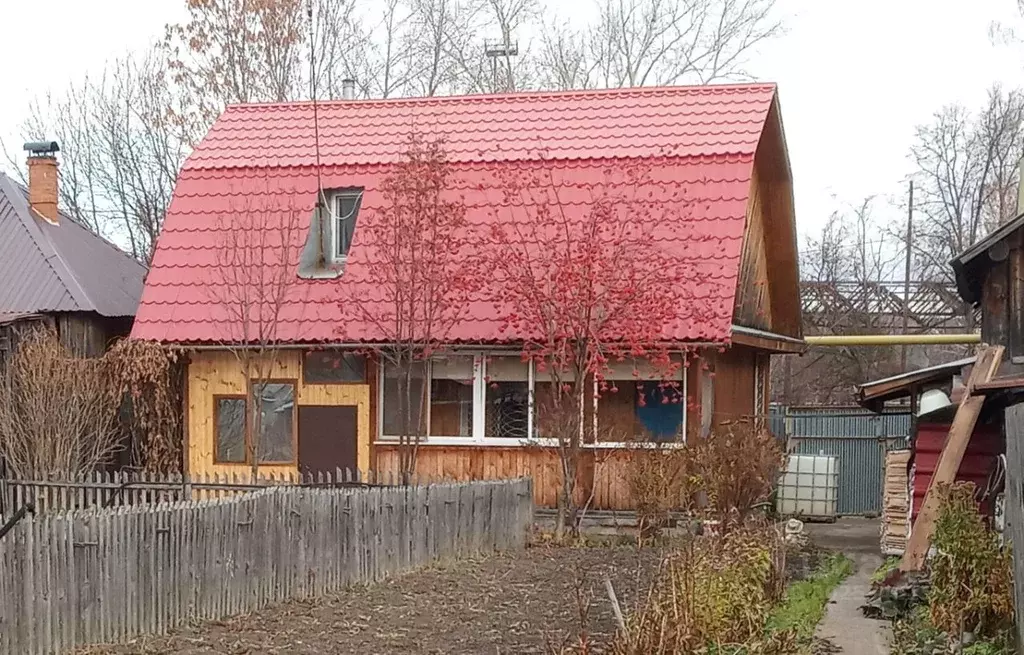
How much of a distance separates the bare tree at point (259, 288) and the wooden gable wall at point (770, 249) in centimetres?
630

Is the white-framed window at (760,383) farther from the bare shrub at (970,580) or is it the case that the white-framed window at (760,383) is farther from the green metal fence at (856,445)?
the bare shrub at (970,580)

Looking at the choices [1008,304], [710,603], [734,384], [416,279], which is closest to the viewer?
[710,603]

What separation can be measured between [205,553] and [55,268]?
11.0 metres

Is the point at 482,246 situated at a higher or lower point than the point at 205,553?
higher

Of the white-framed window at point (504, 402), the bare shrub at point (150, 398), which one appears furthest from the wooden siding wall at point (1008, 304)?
the bare shrub at point (150, 398)

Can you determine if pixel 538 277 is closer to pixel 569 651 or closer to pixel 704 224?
pixel 704 224

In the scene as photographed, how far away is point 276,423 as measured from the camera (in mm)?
18938

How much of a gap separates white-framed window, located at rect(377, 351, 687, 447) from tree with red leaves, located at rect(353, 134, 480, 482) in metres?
0.18

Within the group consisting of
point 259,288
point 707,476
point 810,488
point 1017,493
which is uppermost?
point 259,288

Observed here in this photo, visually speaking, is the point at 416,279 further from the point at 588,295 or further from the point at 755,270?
the point at 755,270

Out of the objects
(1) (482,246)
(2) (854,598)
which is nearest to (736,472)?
(2) (854,598)

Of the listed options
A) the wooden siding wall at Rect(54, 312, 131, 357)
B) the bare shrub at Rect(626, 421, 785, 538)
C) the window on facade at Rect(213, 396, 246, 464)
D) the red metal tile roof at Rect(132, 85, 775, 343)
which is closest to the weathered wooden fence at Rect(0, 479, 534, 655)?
the bare shrub at Rect(626, 421, 785, 538)

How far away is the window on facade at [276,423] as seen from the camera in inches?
744

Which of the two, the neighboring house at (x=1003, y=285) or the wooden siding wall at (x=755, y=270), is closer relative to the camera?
the neighboring house at (x=1003, y=285)
